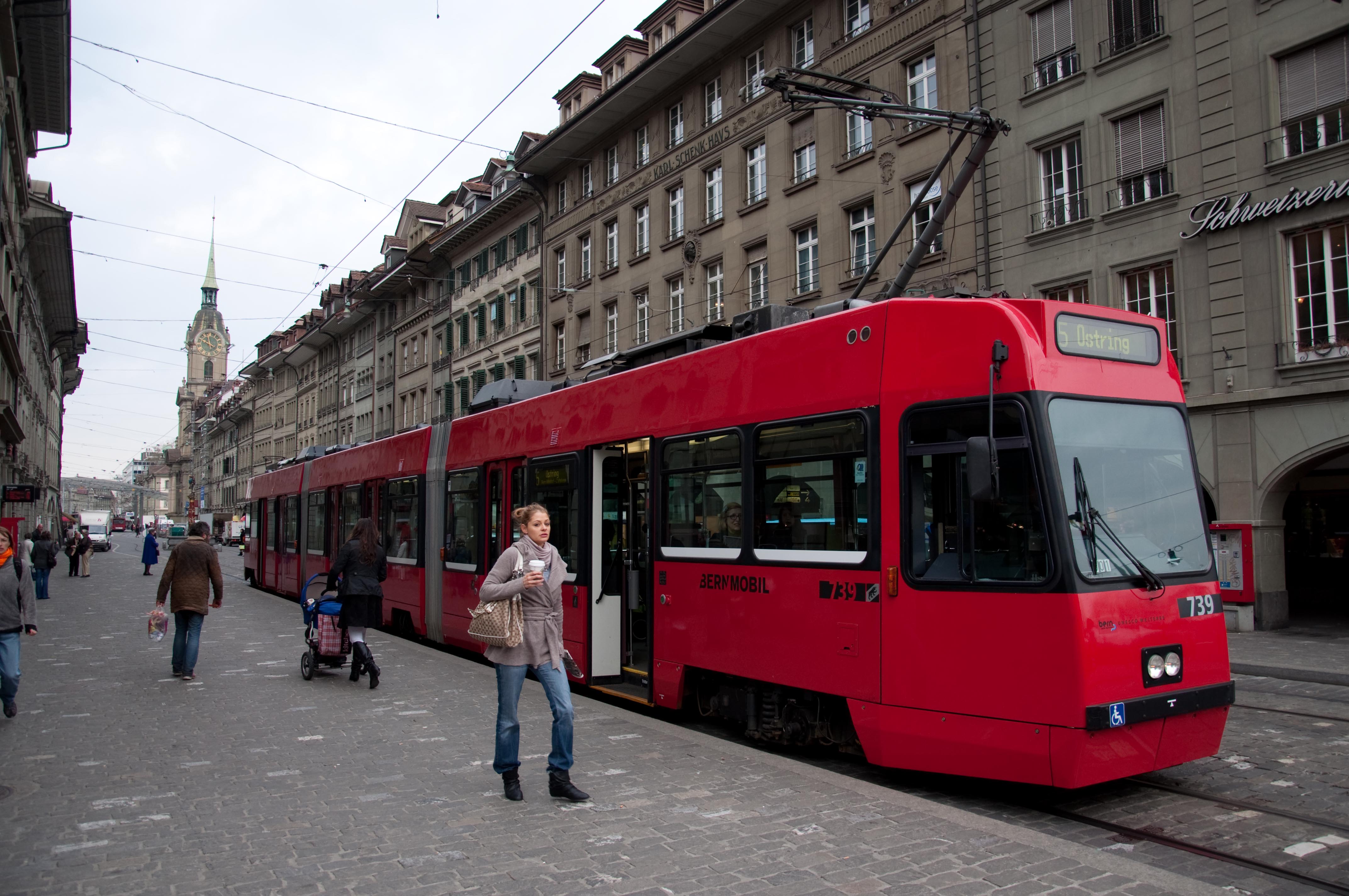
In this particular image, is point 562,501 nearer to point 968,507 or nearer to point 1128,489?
point 968,507

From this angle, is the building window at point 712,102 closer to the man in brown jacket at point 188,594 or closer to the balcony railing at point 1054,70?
the balcony railing at point 1054,70

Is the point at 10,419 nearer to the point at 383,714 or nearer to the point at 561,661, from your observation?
the point at 383,714

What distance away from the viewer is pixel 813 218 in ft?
83.4

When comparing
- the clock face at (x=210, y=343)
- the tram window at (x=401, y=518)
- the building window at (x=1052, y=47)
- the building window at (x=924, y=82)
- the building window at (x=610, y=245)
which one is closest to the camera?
the tram window at (x=401, y=518)

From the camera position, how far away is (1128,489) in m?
6.14

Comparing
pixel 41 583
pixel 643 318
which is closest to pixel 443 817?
pixel 41 583

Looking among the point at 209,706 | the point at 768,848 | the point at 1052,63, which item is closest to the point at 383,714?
the point at 209,706

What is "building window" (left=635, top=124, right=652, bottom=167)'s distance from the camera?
1276 inches

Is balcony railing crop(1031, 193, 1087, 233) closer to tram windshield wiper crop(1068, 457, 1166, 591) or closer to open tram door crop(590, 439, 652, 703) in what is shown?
open tram door crop(590, 439, 652, 703)

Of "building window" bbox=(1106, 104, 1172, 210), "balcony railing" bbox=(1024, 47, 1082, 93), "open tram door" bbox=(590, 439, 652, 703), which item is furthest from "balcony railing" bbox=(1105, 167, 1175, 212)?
"open tram door" bbox=(590, 439, 652, 703)

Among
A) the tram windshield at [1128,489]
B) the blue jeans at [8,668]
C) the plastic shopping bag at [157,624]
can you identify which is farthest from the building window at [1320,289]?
the blue jeans at [8,668]

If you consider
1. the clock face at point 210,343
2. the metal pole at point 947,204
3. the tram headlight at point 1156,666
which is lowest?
the tram headlight at point 1156,666

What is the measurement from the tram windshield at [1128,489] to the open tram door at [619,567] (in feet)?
13.9

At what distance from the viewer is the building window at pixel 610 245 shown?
113ft
